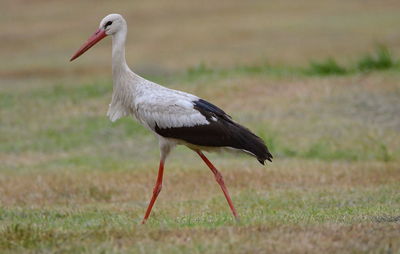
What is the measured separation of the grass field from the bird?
773 millimetres

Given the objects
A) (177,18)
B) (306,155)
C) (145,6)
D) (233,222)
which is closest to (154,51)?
(177,18)

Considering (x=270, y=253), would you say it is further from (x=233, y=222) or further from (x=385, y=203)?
(x=385, y=203)

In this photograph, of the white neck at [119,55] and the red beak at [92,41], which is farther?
the red beak at [92,41]


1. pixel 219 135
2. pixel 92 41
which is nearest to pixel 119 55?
pixel 92 41

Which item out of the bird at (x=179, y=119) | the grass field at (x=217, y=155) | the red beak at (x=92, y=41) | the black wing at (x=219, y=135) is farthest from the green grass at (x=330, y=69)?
the black wing at (x=219, y=135)

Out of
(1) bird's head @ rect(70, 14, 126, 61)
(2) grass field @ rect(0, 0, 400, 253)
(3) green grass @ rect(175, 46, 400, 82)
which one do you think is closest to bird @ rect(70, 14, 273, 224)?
(1) bird's head @ rect(70, 14, 126, 61)

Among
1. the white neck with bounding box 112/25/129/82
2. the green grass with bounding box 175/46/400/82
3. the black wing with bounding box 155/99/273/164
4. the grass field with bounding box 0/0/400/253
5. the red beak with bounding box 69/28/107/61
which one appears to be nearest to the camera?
the grass field with bounding box 0/0/400/253

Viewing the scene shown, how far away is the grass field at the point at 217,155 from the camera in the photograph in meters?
6.84

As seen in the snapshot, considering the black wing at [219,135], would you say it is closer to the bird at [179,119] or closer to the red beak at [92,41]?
the bird at [179,119]

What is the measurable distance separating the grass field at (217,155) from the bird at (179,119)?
0.77m

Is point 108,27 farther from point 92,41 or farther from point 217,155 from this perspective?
point 217,155

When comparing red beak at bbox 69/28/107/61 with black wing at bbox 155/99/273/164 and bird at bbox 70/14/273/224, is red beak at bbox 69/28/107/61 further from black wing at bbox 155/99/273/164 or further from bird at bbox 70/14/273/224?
black wing at bbox 155/99/273/164

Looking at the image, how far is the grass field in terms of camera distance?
6840mm

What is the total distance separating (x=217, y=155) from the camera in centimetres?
1518
